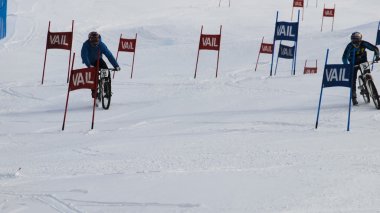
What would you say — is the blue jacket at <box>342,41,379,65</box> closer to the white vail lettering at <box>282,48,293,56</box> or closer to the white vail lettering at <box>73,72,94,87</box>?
the white vail lettering at <box>73,72,94,87</box>

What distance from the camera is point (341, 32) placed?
102ft

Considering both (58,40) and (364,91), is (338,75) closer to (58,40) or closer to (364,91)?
(364,91)

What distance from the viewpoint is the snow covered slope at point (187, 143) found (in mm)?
7195

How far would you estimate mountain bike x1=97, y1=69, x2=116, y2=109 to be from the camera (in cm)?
1474

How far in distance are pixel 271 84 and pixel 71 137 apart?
26.5 feet

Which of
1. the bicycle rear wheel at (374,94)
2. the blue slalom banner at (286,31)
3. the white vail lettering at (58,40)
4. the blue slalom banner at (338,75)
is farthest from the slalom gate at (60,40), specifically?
the blue slalom banner at (338,75)

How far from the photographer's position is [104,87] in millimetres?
14891

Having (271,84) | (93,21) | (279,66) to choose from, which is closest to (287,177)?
(271,84)

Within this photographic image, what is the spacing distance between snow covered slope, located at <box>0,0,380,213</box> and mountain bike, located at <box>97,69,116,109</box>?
0.25 metres

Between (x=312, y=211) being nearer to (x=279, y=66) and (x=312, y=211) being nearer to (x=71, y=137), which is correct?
(x=71, y=137)

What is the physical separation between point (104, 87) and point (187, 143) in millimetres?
Result: 4758

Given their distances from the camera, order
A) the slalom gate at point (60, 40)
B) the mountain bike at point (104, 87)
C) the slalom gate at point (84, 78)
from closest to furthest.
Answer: the slalom gate at point (84, 78)
the mountain bike at point (104, 87)
the slalom gate at point (60, 40)

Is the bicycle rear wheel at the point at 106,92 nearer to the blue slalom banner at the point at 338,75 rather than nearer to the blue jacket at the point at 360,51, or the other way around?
the blue jacket at the point at 360,51

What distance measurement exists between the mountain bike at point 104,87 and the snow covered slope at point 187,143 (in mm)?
252
